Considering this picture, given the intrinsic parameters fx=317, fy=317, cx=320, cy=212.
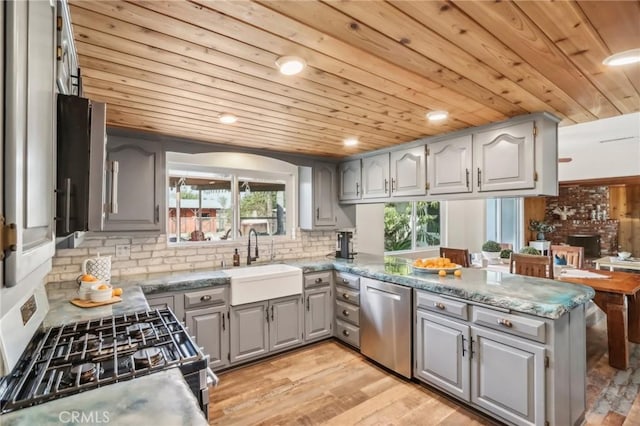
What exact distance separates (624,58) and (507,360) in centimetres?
181

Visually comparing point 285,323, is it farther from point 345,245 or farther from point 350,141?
point 350,141

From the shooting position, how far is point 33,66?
66 cm

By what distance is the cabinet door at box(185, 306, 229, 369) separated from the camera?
2.76 metres

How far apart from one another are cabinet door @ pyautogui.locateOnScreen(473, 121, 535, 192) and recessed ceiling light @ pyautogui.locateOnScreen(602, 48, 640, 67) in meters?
0.83

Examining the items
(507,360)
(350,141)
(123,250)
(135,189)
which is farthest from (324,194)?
(507,360)

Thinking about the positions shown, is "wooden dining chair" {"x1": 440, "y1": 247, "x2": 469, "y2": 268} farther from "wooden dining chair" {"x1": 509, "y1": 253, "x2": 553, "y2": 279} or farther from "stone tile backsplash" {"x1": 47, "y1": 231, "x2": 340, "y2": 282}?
"stone tile backsplash" {"x1": 47, "y1": 231, "x2": 340, "y2": 282}

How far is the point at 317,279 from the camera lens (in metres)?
3.50

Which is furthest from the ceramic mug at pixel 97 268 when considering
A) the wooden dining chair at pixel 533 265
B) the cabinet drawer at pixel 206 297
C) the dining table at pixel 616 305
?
the dining table at pixel 616 305

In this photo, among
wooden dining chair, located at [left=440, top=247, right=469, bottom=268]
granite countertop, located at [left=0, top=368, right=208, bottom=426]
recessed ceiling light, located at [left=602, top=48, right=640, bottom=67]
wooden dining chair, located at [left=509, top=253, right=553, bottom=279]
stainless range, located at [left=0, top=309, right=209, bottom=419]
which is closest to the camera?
granite countertop, located at [left=0, top=368, right=208, bottom=426]

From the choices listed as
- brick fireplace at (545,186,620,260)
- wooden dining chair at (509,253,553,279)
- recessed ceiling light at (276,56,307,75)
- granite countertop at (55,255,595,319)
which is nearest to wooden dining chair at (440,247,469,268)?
wooden dining chair at (509,253,553,279)

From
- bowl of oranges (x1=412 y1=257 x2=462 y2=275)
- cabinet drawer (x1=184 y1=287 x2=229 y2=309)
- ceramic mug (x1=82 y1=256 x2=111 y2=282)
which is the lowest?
cabinet drawer (x1=184 y1=287 x2=229 y2=309)

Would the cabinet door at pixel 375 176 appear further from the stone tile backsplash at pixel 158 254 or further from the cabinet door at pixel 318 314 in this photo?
the cabinet door at pixel 318 314

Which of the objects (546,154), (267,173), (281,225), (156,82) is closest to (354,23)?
(156,82)

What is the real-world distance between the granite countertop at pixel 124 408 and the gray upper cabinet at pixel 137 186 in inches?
81.7
